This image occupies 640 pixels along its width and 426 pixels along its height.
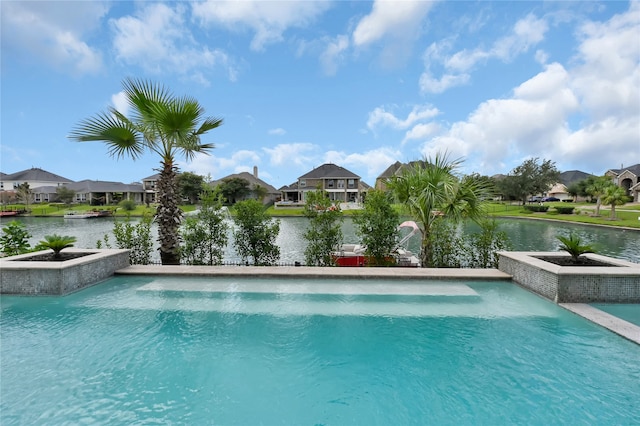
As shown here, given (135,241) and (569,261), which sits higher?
(135,241)

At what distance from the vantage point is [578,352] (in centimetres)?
382

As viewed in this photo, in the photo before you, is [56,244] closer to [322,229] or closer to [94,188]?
[322,229]

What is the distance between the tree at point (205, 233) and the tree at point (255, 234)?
438mm

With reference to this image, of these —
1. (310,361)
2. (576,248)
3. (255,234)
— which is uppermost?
(255,234)

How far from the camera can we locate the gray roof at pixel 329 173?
53.4m

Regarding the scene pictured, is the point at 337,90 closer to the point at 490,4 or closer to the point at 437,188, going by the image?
the point at 490,4

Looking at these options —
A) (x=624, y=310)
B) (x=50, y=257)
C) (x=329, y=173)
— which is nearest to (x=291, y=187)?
(x=329, y=173)

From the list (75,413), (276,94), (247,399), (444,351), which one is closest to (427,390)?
(444,351)

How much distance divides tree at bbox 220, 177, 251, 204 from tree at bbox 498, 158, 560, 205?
41425mm

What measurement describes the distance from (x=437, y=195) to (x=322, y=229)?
2.92 metres

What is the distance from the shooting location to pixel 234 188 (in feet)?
166

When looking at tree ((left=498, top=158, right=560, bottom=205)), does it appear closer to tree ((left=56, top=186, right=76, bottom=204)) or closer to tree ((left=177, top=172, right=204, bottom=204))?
tree ((left=177, top=172, right=204, bottom=204))

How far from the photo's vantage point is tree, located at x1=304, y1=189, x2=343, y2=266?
7.78 meters

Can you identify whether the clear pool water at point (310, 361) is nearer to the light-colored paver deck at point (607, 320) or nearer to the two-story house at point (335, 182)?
the light-colored paver deck at point (607, 320)
